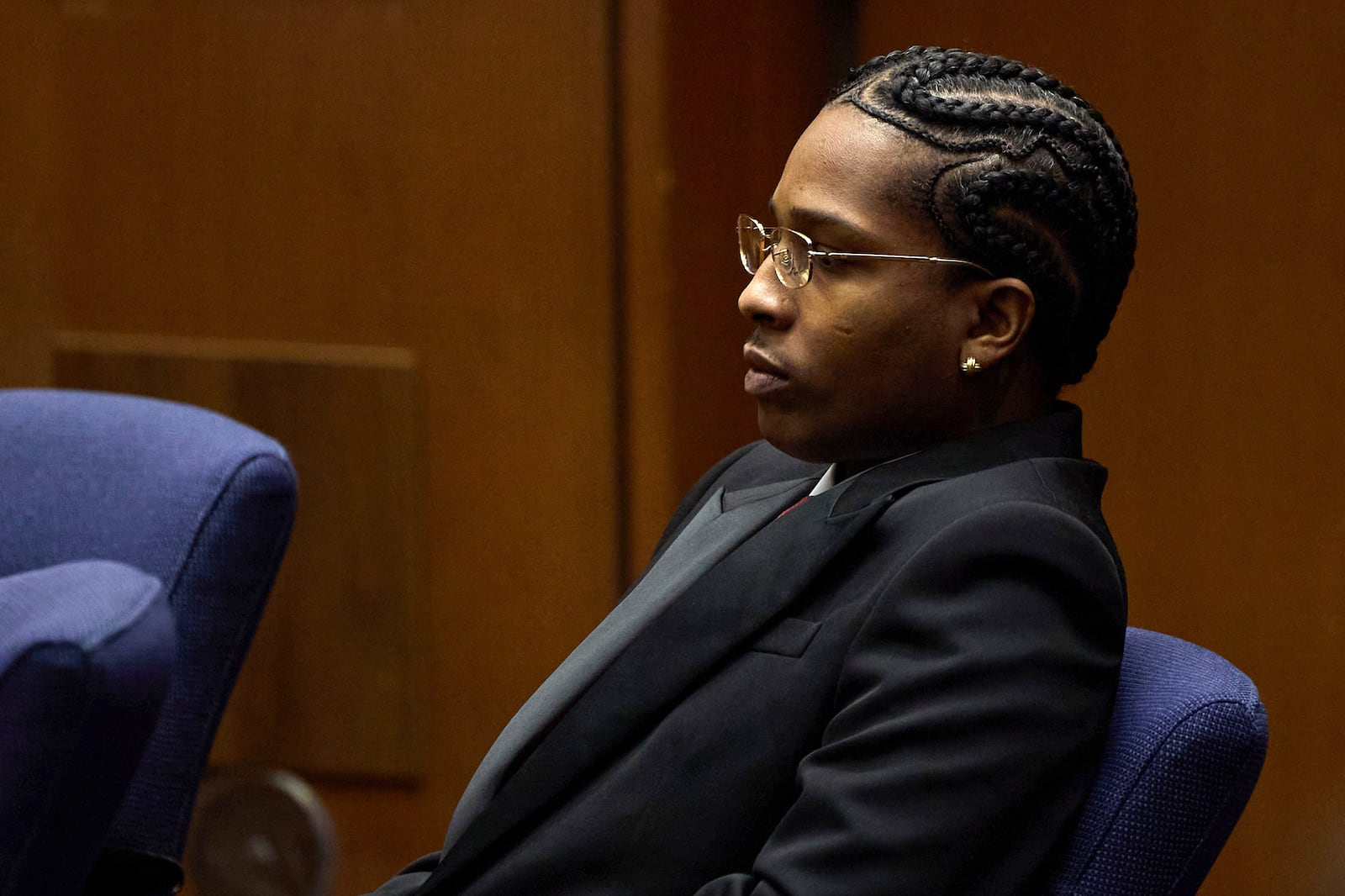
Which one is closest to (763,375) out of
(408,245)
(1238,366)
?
(1238,366)

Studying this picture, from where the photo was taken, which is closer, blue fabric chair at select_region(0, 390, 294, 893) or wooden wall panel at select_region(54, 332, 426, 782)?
blue fabric chair at select_region(0, 390, 294, 893)

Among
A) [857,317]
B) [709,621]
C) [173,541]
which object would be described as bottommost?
[173,541]

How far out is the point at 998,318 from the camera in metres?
1.20

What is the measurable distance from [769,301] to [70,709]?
62 centimetres

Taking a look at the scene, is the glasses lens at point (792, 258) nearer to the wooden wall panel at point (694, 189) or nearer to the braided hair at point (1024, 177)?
the braided hair at point (1024, 177)

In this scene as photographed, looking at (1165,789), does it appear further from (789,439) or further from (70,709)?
(70,709)

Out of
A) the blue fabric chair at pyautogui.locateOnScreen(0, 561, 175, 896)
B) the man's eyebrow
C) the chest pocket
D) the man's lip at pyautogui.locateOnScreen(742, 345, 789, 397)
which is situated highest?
the man's eyebrow

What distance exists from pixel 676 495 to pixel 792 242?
1314 millimetres

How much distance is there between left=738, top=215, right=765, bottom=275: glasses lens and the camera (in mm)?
1312

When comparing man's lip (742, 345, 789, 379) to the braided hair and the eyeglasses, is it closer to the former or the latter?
the eyeglasses

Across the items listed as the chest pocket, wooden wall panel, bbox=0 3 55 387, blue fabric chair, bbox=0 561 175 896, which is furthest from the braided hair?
wooden wall panel, bbox=0 3 55 387

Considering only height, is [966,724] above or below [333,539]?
above

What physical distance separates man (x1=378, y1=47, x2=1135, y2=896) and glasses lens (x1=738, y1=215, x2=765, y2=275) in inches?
2.5

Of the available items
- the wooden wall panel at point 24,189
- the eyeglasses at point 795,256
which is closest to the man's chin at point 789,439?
the eyeglasses at point 795,256
